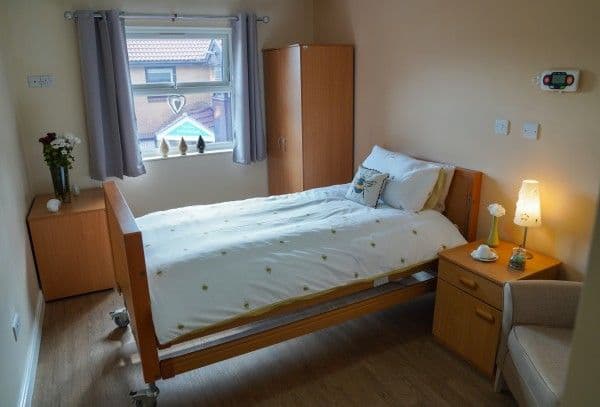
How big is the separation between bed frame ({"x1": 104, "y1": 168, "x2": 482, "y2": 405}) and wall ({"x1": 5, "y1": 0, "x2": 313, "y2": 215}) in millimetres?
1228

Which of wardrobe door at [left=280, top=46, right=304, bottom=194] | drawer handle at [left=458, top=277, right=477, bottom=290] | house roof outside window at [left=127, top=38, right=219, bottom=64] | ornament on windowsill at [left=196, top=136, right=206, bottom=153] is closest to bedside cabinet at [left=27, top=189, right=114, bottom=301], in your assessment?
ornament on windowsill at [left=196, top=136, right=206, bottom=153]

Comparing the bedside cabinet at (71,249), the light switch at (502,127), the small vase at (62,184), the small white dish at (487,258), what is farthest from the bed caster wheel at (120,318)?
the light switch at (502,127)

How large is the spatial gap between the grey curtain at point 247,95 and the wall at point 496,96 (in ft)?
3.21

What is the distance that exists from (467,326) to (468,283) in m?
0.24

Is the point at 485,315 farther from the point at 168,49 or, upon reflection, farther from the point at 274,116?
the point at 168,49

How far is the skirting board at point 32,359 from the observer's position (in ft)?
7.20

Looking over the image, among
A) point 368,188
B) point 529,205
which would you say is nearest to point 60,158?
point 368,188

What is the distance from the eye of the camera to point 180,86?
13.5ft

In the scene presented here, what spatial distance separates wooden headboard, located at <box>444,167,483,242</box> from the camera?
9.46 feet

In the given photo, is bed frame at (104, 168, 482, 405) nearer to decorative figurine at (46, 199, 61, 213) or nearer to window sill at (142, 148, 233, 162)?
decorative figurine at (46, 199, 61, 213)

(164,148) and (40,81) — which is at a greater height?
(40,81)

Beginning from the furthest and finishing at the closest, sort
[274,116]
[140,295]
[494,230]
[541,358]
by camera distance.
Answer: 1. [274,116]
2. [494,230]
3. [140,295]
4. [541,358]

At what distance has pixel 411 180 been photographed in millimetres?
2965

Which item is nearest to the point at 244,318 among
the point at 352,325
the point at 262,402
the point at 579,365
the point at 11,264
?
the point at 262,402
